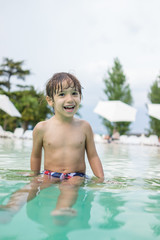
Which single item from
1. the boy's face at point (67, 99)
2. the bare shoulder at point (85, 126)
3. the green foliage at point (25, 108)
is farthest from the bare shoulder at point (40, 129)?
the green foliage at point (25, 108)

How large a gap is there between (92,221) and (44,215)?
1.01ft

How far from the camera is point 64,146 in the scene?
112 inches

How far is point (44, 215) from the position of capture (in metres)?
1.76

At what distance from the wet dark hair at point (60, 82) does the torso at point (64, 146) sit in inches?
13.9

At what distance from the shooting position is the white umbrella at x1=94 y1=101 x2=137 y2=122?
18781 mm

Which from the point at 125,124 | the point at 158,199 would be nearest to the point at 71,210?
the point at 158,199

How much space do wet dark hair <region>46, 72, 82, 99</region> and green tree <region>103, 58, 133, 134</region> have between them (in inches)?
1082

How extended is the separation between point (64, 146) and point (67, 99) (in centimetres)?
49

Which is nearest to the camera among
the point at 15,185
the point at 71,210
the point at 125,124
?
the point at 71,210

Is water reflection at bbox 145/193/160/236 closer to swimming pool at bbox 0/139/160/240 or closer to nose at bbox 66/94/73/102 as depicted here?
swimming pool at bbox 0/139/160/240

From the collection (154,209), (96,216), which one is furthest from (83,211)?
(154,209)

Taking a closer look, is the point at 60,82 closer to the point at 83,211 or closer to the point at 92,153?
the point at 92,153

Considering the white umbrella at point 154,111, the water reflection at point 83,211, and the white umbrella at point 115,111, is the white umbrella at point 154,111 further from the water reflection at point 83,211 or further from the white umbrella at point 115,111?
the water reflection at point 83,211

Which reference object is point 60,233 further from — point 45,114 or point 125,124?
point 45,114
